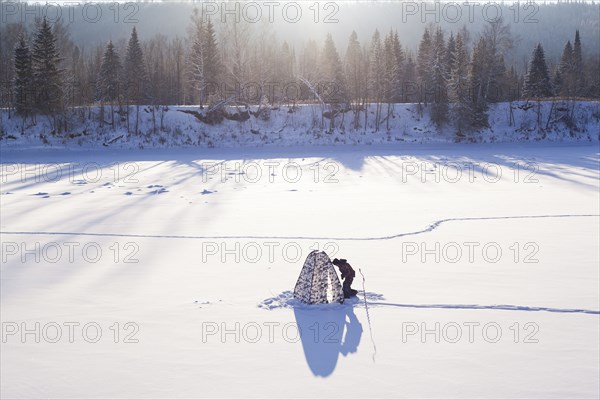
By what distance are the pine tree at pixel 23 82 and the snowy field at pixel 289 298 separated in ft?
72.6

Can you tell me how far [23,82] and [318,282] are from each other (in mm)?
36599

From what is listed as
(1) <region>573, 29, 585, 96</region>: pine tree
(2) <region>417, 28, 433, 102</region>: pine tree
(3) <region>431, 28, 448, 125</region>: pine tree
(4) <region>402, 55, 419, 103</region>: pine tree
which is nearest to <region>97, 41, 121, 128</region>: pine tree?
(3) <region>431, 28, 448, 125</region>: pine tree

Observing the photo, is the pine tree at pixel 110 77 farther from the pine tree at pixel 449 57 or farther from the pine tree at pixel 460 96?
the pine tree at pixel 449 57

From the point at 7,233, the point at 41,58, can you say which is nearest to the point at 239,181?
the point at 7,233

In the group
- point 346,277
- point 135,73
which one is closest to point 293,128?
point 135,73

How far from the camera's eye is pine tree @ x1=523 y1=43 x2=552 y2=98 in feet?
159

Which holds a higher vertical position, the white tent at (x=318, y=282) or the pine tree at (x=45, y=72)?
the pine tree at (x=45, y=72)

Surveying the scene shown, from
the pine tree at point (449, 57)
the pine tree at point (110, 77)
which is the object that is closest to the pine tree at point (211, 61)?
the pine tree at point (110, 77)

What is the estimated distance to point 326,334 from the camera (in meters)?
6.00

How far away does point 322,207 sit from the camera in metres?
15.1

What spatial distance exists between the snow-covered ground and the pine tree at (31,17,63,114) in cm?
112

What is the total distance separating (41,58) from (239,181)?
915 inches

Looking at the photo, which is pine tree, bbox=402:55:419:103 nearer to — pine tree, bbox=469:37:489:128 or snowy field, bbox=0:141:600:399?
pine tree, bbox=469:37:489:128

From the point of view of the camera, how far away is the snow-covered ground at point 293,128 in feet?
117
